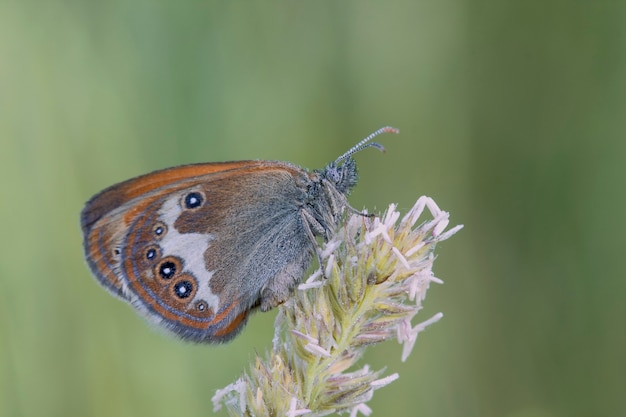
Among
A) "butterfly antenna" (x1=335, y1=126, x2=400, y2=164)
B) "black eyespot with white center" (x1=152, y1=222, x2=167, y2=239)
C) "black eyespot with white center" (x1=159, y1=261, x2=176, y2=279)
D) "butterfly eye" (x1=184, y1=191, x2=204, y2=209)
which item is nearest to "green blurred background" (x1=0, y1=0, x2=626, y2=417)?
"black eyespot with white center" (x1=159, y1=261, x2=176, y2=279)

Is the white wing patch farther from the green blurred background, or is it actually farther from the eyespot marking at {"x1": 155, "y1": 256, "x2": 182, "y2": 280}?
the green blurred background

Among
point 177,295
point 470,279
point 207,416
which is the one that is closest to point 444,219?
point 177,295

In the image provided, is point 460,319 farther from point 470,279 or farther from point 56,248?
point 56,248

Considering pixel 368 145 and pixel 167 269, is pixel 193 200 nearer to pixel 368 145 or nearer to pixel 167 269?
pixel 167 269

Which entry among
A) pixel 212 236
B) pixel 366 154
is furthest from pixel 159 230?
pixel 366 154

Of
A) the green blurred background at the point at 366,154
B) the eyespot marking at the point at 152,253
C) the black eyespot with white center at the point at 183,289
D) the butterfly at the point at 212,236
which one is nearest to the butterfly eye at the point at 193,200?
the butterfly at the point at 212,236

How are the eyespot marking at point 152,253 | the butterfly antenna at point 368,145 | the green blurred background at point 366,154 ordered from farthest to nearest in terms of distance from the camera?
the green blurred background at point 366,154 → the eyespot marking at point 152,253 → the butterfly antenna at point 368,145

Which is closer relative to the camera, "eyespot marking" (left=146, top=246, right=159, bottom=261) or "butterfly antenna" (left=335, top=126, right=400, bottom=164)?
"butterfly antenna" (left=335, top=126, right=400, bottom=164)

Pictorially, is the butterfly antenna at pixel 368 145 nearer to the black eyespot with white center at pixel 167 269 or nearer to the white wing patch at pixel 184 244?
the white wing patch at pixel 184 244
